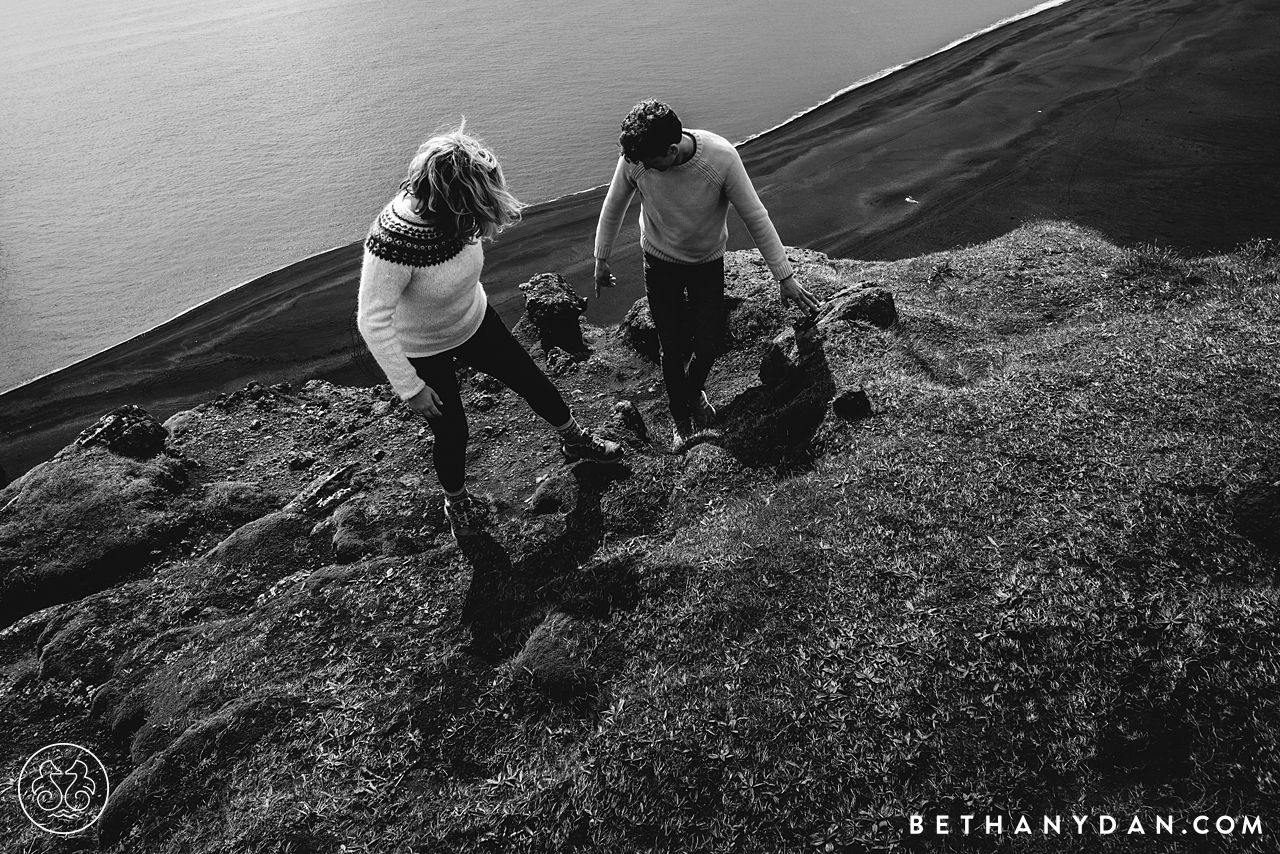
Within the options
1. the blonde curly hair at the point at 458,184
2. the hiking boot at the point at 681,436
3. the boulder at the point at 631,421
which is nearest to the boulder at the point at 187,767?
the blonde curly hair at the point at 458,184

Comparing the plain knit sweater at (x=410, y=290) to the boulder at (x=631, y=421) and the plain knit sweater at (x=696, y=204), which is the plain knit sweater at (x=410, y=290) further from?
the boulder at (x=631, y=421)

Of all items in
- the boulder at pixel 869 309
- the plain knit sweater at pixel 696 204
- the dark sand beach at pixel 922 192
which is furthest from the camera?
the dark sand beach at pixel 922 192

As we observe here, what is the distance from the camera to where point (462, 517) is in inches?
229

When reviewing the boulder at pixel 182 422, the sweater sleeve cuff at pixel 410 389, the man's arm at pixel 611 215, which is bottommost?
the boulder at pixel 182 422

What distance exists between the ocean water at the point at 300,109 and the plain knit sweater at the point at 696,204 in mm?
9833

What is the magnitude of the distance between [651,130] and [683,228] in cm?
88

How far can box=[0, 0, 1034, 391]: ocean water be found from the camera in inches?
535

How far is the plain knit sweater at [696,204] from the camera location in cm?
526

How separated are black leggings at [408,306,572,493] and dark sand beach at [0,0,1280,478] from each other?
532 centimetres

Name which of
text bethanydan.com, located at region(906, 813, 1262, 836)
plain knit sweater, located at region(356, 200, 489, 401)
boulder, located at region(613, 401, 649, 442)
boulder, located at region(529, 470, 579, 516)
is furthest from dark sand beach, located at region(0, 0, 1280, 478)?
text bethanydan.com, located at region(906, 813, 1262, 836)

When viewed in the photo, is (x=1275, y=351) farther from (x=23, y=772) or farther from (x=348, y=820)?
(x=23, y=772)

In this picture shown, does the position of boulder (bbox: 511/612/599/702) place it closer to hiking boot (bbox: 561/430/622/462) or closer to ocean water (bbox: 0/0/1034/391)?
hiking boot (bbox: 561/430/622/462)

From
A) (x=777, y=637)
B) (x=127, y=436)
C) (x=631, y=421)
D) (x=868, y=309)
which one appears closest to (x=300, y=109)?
(x=127, y=436)

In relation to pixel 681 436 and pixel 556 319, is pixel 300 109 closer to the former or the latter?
pixel 556 319
